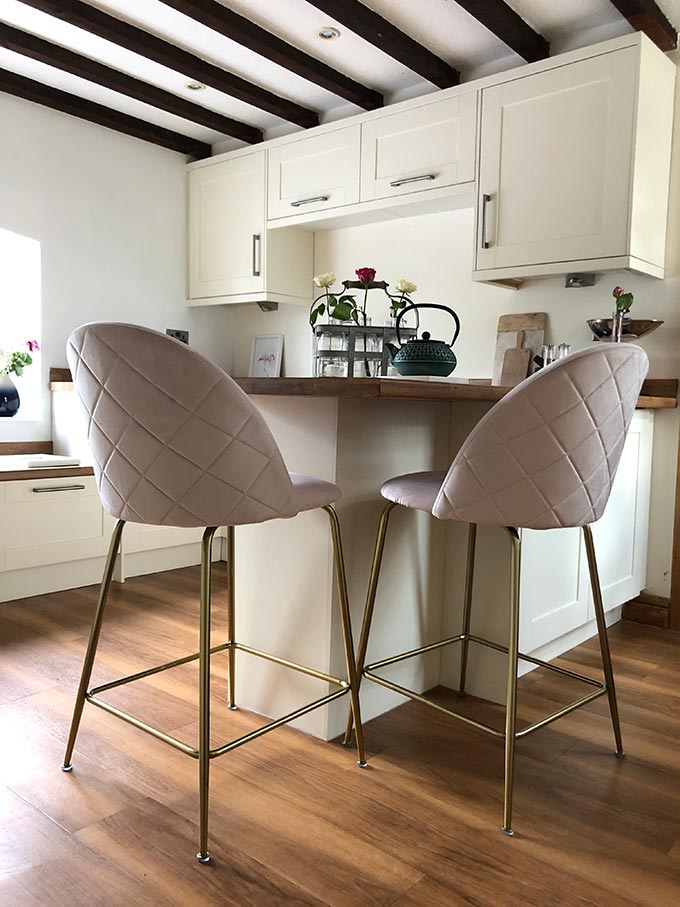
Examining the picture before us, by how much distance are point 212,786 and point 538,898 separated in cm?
73

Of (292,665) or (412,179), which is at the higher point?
(412,179)

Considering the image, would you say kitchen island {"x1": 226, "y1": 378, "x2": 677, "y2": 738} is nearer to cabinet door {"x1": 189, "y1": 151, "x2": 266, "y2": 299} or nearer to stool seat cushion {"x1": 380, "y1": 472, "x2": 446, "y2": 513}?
stool seat cushion {"x1": 380, "y1": 472, "x2": 446, "y2": 513}

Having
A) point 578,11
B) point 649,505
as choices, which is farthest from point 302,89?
point 649,505

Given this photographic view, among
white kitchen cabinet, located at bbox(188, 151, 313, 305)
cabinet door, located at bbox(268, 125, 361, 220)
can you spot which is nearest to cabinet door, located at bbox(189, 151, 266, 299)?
white kitchen cabinet, located at bbox(188, 151, 313, 305)

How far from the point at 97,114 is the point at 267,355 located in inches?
58.4

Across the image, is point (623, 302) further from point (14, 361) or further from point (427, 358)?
point (14, 361)

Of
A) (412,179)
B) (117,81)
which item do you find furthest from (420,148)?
(117,81)

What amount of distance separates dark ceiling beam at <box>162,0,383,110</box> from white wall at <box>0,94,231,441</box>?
1188mm

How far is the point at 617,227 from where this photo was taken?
8.77 ft

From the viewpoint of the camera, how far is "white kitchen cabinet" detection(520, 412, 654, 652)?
2195 mm

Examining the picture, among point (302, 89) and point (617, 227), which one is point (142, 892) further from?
point (302, 89)

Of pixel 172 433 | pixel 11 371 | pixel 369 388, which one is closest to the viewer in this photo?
pixel 172 433

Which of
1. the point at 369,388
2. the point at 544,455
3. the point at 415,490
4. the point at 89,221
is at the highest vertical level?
the point at 89,221

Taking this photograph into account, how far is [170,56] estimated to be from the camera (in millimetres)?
3098
